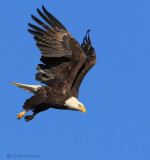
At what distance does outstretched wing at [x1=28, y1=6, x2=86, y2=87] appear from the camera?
36.9 ft

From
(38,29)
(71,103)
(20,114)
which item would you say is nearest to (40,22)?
(38,29)

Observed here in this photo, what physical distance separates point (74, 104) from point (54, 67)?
106cm

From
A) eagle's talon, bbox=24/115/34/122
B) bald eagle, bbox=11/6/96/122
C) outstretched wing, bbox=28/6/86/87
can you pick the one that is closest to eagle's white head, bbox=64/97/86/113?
bald eagle, bbox=11/6/96/122

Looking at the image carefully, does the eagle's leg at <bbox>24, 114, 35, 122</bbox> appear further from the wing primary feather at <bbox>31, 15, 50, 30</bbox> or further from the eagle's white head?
the wing primary feather at <bbox>31, 15, 50, 30</bbox>

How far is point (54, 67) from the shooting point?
11562 mm

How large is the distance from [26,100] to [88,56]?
2.64m

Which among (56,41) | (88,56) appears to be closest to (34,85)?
(56,41)

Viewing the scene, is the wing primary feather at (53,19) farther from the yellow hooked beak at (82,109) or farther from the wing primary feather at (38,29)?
the yellow hooked beak at (82,109)

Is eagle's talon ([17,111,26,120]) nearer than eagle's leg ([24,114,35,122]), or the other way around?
eagle's talon ([17,111,26,120])

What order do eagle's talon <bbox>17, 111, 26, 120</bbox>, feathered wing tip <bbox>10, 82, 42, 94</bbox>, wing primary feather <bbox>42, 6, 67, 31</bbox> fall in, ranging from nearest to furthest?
1. wing primary feather <bbox>42, 6, 67, 31</bbox>
2. eagle's talon <bbox>17, 111, 26, 120</bbox>
3. feathered wing tip <bbox>10, 82, 42, 94</bbox>

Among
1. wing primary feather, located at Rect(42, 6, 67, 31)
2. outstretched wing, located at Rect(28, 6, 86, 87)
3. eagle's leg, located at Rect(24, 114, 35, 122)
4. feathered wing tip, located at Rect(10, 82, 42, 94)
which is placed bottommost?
eagle's leg, located at Rect(24, 114, 35, 122)

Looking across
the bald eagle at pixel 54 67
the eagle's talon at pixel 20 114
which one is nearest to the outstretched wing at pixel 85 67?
the bald eagle at pixel 54 67

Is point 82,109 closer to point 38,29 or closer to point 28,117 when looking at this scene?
point 28,117

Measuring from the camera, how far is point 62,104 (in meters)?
11.5
